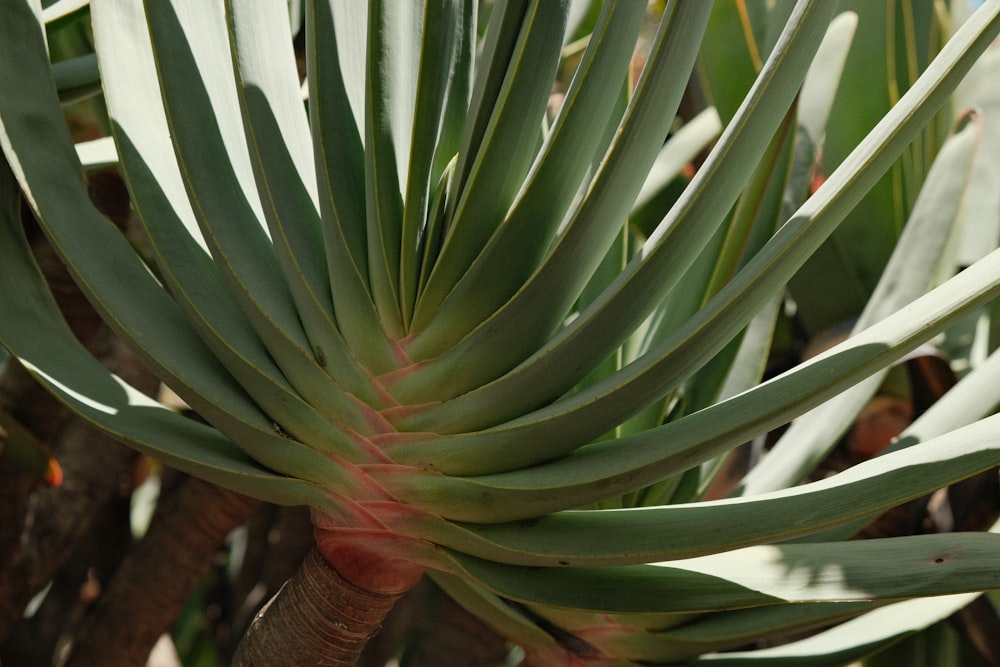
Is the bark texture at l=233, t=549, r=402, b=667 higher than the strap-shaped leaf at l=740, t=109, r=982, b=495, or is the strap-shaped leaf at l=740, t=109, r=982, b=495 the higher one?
the strap-shaped leaf at l=740, t=109, r=982, b=495

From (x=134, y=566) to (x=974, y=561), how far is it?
1.14 m

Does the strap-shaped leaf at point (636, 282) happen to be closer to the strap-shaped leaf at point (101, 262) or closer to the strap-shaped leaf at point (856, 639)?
the strap-shaped leaf at point (101, 262)

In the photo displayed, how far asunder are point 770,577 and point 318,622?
1.20 feet

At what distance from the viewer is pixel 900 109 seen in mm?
650

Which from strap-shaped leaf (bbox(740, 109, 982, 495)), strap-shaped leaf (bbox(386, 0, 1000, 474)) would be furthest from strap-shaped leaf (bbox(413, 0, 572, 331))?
strap-shaped leaf (bbox(740, 109, 982, 495))

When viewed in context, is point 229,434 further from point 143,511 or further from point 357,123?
point 143,511

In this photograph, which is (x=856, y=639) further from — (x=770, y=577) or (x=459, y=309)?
(x=459, y=309)

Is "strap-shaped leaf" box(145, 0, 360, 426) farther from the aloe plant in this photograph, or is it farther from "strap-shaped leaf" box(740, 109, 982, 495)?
"strap-shaped leaf" box(740, 109, 982, 495)

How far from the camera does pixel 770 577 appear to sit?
73 cm

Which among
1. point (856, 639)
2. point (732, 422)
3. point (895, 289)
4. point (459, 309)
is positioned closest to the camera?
point (732, 422)

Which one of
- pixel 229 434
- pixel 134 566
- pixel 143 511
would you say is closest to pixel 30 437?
pixel 134 566

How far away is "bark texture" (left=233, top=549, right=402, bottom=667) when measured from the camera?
853mm

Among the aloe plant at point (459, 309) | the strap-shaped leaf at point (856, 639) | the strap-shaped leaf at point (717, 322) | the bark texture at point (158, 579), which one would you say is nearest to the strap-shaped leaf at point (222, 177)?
the aloe plant at point (459, 309)

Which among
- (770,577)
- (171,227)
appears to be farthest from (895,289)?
(171,227)
